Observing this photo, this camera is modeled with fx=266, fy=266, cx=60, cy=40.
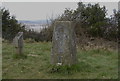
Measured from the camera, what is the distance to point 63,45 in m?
7.00

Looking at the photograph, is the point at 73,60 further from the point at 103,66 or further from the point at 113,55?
the point at 113,55

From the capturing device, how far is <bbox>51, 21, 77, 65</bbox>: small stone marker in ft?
22.9

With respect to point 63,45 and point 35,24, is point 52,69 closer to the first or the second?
point 63,45

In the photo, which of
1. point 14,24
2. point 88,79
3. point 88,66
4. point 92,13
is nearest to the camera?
point 88,79

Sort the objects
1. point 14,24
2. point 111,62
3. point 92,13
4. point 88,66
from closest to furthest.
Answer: point 88,66
point 111,62
point 92,13
point 14,24

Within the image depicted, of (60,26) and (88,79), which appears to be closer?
(88,79)

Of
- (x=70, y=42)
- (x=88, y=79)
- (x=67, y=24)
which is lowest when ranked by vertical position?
(x=88, y=79)

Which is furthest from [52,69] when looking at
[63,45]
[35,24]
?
[35,24]

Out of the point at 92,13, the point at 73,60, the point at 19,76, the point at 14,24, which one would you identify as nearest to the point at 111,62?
the point at 73,60

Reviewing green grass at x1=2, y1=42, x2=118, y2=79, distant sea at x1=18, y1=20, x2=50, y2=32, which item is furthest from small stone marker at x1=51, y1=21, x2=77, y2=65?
distant sea at x1=18, y1=20, x2=50, y2=32

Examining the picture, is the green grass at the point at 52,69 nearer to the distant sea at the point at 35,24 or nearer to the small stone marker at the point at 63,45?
the small stone marker at the point at 63,45

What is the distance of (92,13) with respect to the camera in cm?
1694

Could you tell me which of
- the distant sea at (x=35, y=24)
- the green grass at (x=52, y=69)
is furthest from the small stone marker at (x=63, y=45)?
the distant sea at (x=35, y=24)

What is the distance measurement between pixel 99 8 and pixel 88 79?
38.3 ft
